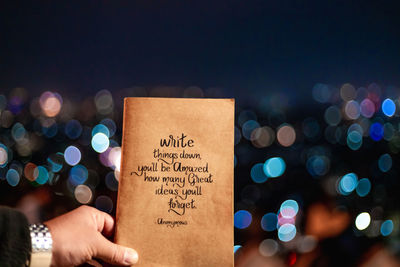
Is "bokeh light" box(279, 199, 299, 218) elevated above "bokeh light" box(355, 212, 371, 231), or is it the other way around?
"bokeh light" box(279, 199, 299, 218)

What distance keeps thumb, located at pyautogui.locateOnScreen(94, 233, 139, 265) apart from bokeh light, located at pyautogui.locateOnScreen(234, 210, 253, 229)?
6.78ft

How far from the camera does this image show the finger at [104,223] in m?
1.00

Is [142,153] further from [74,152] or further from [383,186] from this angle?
[74,152]

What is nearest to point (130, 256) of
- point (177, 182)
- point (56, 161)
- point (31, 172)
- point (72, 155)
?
point (177, 182)

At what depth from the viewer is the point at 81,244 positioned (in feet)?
3.10

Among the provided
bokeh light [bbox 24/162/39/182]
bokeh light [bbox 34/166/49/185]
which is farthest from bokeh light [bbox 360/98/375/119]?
bokeh light [bbox 24/162/39/182]

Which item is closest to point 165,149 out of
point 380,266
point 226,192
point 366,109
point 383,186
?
point 226,192

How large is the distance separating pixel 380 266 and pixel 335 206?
985mm

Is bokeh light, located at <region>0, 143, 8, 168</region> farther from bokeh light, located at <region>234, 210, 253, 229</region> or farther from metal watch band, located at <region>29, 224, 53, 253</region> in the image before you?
metal watch band, located at <region>29, 224, 53, 253</region>

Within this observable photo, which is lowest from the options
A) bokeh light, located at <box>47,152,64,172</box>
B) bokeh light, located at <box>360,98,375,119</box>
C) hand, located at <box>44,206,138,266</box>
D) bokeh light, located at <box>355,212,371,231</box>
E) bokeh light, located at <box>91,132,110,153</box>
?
bokeh light, located at <box>355,212,371,231</box>

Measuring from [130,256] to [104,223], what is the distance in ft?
0.52

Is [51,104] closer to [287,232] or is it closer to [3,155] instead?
[3,155]

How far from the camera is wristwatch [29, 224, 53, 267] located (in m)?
0.88

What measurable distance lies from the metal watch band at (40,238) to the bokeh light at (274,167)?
9.88ft
